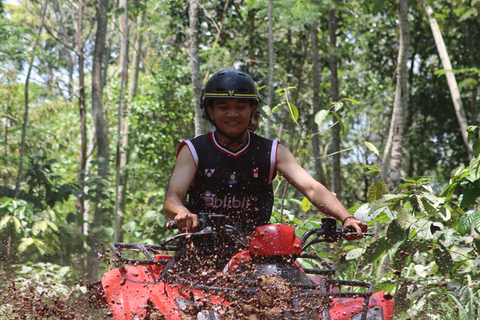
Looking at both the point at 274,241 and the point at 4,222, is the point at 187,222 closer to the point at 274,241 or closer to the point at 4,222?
the point at 274,241

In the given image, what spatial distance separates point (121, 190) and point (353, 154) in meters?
10.4

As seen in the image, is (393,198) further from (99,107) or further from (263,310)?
(99,107)

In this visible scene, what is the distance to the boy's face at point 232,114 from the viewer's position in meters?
3.51

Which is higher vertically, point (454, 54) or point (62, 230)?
point (454, 54)

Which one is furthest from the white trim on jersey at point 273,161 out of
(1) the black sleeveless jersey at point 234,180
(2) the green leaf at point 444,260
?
(2) the green leaf at point 444,260

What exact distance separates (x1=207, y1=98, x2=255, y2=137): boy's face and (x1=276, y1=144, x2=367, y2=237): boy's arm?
0.35 metres

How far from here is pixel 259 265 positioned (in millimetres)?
2467

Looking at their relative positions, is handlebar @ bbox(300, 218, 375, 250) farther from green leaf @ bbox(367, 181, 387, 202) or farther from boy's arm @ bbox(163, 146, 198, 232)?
green leaf @ bbox(367, 181, 387, 202)

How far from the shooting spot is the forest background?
482cm

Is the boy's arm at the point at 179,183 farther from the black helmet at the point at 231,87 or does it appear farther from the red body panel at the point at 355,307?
the red body panel at the point at 355,307

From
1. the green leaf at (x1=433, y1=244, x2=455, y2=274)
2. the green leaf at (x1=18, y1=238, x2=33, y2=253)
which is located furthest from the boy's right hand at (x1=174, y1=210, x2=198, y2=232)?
the green leaf at (x1=18, y1=238, x2=33, y2=253)

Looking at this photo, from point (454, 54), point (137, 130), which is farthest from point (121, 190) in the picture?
point (454, 54)

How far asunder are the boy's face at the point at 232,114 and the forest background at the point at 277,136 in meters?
1.32

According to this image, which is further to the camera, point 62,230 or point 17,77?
point 17,77
